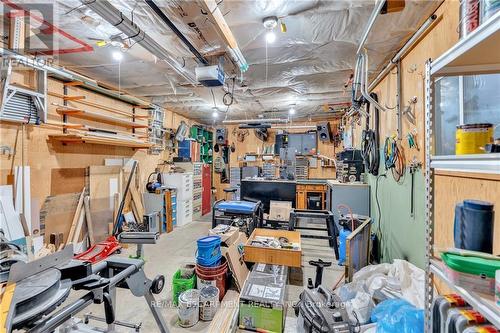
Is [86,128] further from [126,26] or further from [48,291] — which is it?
[48,291]

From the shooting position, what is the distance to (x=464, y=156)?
28.2 inches

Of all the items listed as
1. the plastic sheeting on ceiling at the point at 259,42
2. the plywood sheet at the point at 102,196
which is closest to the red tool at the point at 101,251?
the plywood sheet at the point at 102,196

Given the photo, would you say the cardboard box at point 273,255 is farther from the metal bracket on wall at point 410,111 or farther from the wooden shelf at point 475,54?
the wooden shelf at point 475,54

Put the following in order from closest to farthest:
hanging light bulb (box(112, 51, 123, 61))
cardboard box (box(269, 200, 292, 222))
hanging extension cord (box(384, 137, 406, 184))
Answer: hanging extension cord (box(384, 137, 406, 184)) < hanging light bulb (box(112, 51, 123, 61)) < cardboard box (box(269, 200, 292, 222))

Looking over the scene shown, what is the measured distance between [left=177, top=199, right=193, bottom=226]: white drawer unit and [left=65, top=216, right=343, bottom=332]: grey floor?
187mm

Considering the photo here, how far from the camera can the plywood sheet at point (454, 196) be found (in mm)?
Result: 1322

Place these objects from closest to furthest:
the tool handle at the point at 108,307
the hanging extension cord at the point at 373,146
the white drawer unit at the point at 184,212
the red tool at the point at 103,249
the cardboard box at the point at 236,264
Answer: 1. the tool handle at the point at 108,307
2. the cardboard box at the point at 236,264
3. the red tool at the point at 103,249
4. the hanging extension cord at the point at 373,146
5. the white drawer unit at the point at 184,212

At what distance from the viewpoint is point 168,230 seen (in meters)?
4.80

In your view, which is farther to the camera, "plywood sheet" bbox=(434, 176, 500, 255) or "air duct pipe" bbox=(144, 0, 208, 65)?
"air duct pipe" bbox=(144, 0, 208, 65)

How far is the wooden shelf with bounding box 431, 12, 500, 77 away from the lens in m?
0.63

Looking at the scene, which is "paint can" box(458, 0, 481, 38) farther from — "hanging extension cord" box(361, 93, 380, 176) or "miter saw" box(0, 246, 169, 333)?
"hanging extension cord" box(361, 93, 380, 176)

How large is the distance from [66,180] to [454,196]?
4492 mm

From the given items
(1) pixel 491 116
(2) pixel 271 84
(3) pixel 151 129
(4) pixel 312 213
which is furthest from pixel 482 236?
(3) pixel 151 129

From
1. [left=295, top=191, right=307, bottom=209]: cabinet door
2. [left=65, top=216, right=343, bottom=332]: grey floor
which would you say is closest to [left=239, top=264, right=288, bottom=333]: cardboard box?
[left=65, top=216, right=343, bottom=332]: grey floor
